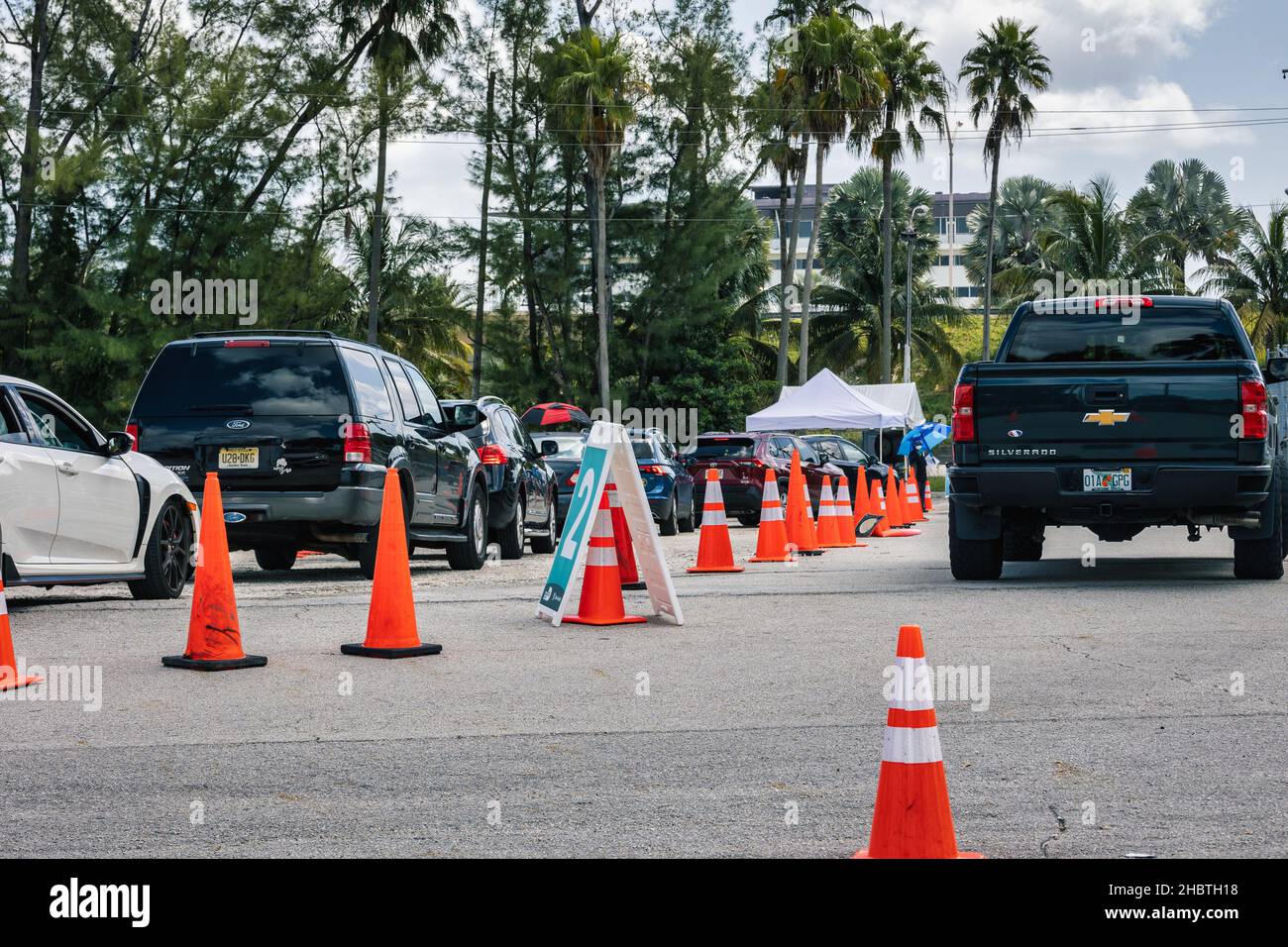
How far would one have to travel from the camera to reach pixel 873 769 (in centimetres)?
602

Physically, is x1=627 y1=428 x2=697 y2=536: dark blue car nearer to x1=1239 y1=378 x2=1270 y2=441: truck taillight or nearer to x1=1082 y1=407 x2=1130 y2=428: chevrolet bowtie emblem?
x1=1082 y1=407 x2=1130 y2=428: chevrolet bowtie emblem

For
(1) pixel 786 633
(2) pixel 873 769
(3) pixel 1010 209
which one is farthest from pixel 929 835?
(3) pixel 1010 209

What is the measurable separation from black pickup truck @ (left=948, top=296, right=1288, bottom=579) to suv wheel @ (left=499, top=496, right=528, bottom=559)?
565 cm

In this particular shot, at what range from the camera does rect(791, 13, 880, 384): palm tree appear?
49.5m

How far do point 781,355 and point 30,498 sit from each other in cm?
4418

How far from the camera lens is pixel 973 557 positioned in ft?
43.3

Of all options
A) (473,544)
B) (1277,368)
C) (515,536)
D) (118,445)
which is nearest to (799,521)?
(515,536)

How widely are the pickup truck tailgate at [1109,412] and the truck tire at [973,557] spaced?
93 centimetres

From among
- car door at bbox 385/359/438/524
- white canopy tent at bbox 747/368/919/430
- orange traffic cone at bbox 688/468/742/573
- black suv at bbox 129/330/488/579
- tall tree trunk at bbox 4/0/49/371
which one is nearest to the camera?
black suv at bbox 129/330/488/579

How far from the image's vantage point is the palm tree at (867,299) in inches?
2542

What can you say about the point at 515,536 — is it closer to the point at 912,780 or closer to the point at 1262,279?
the point at 912,780

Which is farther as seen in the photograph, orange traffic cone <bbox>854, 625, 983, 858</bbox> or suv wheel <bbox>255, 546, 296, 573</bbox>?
suv wheel <bbox>255, 546, 296, 573</bbox>

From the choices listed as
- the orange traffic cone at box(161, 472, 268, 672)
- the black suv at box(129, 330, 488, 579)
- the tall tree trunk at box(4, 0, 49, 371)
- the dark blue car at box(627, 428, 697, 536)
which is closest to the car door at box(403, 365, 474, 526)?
the black suv at box(129, 330, 488, 579)
